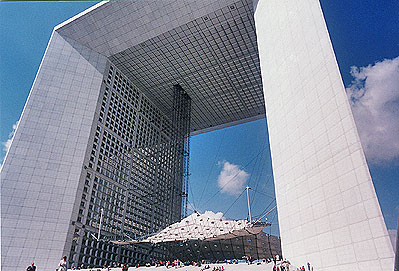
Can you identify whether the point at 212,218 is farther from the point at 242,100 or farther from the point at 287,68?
the point at 242,100

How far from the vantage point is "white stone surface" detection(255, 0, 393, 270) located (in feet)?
56.0

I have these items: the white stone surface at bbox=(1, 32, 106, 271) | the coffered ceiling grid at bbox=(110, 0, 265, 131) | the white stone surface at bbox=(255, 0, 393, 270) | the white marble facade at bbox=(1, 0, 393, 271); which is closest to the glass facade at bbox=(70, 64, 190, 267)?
the white stone surface at bbox=(1, 32, 106, 271)

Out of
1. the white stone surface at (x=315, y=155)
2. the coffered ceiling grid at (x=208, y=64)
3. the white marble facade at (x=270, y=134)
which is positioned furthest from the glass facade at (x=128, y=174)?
the white stone surface at (x=315, y=155)

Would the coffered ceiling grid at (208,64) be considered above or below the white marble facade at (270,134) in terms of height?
above

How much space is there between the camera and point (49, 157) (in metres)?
33.6

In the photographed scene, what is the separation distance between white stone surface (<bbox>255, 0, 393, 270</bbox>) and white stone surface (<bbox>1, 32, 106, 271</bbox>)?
2232cm

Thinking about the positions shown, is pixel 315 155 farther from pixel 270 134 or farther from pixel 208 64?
pixel 208 64

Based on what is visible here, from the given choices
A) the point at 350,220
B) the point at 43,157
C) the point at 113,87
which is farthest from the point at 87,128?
the point at 350,220

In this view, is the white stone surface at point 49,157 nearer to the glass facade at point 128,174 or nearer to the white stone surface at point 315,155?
the glass facade at point 128,174

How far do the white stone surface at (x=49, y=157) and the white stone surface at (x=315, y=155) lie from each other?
22319 mm

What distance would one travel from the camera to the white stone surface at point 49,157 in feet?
97.2

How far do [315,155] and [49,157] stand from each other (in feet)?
91.1

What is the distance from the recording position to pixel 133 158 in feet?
148

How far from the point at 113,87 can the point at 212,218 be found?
23.3 metres
